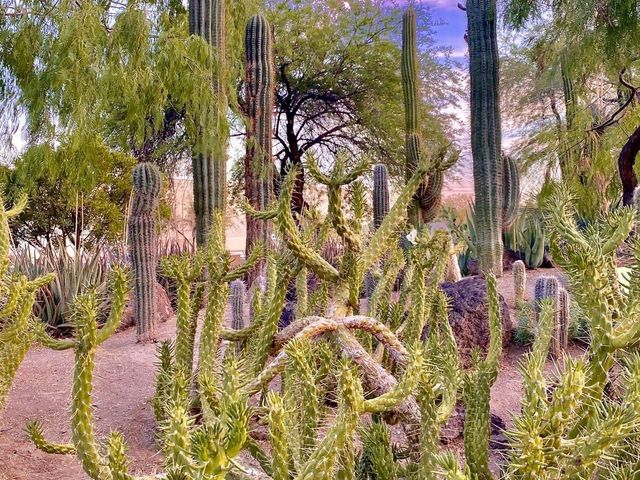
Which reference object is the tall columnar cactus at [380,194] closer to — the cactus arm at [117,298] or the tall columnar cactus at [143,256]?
the tall columnar cactus at [143,256]

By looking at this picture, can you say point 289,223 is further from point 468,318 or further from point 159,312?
point 159,312

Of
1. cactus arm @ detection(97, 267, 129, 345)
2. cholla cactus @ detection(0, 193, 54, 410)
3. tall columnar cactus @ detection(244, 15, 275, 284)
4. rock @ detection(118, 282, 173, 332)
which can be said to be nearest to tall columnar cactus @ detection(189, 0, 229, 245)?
tall columnar cactus @ detection(244, 15, 275, 284)

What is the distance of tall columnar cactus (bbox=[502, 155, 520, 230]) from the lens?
30.2 ft

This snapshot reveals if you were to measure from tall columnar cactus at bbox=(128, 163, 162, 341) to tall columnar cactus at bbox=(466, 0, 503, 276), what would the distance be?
449 cm

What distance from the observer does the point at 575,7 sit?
7.27 m

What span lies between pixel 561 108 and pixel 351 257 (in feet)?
56.9

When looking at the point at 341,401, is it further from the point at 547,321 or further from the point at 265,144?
the point at 265,144

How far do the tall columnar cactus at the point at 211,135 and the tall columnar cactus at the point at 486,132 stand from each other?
137 inches

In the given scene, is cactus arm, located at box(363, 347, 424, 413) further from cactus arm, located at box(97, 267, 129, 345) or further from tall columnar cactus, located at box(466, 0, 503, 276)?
tall columnar cactus, located at box(466, 0, 503, 276)

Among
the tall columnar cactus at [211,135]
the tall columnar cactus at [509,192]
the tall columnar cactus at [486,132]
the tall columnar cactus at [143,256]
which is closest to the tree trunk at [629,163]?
the tall columnar cactus at [486,132]

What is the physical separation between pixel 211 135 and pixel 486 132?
3783 mm

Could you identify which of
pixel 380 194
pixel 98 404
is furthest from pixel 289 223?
pixel 380 194

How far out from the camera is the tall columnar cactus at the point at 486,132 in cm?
830

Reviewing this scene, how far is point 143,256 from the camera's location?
568 cm
